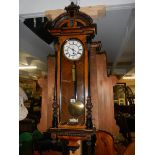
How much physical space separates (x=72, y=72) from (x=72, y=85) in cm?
16

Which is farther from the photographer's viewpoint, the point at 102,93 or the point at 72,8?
the point at 102,93

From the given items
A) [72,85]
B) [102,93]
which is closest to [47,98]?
[72,85]

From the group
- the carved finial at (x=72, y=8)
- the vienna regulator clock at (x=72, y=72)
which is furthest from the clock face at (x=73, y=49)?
the carved finial at (x=72, y=8)

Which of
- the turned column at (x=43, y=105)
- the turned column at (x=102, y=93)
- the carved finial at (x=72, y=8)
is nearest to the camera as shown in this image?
the carved finial at (x=72, y=8)

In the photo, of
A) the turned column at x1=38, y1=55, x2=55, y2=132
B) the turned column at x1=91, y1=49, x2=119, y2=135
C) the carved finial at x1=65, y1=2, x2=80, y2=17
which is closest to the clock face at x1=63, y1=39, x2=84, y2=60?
the carved finial at x1=65, y1=2, x2=80, y2=17

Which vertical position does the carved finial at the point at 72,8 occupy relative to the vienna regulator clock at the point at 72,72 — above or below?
above

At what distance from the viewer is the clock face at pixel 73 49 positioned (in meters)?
2.55

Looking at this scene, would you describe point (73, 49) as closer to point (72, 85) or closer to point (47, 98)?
point (72, 85)

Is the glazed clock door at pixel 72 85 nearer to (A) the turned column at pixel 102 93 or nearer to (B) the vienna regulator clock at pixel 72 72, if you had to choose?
(B) the vienna regulator clock at pixel 72 72

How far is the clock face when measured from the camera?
8.38 ft

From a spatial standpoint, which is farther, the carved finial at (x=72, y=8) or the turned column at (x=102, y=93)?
the turned column at (x=102, y=93)

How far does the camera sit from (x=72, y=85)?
8.79 feet
